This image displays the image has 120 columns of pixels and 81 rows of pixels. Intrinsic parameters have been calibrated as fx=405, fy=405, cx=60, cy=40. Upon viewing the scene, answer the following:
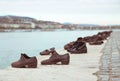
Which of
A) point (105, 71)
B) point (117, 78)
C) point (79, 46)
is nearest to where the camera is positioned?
point (117, 78)

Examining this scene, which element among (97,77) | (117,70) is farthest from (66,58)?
(97,77)

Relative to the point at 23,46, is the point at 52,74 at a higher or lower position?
higher

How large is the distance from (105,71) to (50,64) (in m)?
2.56

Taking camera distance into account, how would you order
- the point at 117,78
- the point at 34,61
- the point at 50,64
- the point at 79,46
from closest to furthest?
the point at 117,78
the point at 34,61
the point at 50,64
the point at 79,46

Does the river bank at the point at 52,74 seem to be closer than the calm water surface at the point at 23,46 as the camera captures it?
Yes

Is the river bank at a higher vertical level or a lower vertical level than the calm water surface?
higher

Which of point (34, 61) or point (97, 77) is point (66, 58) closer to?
point (34, 61)

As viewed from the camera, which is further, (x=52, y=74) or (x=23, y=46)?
(x=23, y=46)

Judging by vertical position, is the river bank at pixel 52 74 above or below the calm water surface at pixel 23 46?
above

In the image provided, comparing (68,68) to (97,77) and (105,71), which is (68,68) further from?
(97,77)

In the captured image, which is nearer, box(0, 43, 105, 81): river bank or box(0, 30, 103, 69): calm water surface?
box(0, 43, 105, 81): river bank

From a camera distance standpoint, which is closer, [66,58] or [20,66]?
[20,66]

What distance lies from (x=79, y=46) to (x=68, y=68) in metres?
6.27

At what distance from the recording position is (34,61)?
11258 millimetres
